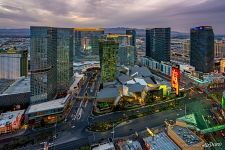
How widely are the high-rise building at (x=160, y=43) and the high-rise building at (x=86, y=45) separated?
3132 centimetres

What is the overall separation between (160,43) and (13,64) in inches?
2951

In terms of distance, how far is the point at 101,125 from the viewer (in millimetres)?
53188

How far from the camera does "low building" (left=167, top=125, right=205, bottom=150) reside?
3791cm

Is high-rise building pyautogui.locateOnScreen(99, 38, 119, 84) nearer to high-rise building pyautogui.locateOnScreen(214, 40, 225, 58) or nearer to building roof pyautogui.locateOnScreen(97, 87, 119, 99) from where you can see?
building roof pyautogui.locateOnScreen(97, 87, 119, 99)

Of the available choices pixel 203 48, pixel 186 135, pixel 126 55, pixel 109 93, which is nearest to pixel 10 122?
pixel 109 93

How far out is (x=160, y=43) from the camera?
416 feet

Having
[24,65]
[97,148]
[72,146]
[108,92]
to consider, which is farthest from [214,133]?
[24,65]

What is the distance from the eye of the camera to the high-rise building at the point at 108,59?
269ft

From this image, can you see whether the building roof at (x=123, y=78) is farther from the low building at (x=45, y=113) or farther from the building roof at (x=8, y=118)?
the building roof at (x=8, y=118)

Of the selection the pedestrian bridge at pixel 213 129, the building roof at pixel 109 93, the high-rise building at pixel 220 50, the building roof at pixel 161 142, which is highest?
the high-rise building at pixel 220 50

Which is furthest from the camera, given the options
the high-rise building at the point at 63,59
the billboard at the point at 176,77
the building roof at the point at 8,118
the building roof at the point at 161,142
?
the high-rise building at the point at 63,59

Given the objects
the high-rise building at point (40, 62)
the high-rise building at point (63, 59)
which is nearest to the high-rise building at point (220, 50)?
the high-rise building at point (63, 59)

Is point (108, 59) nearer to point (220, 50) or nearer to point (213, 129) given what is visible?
point (213, 129)

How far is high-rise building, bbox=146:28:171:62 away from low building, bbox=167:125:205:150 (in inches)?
3413
